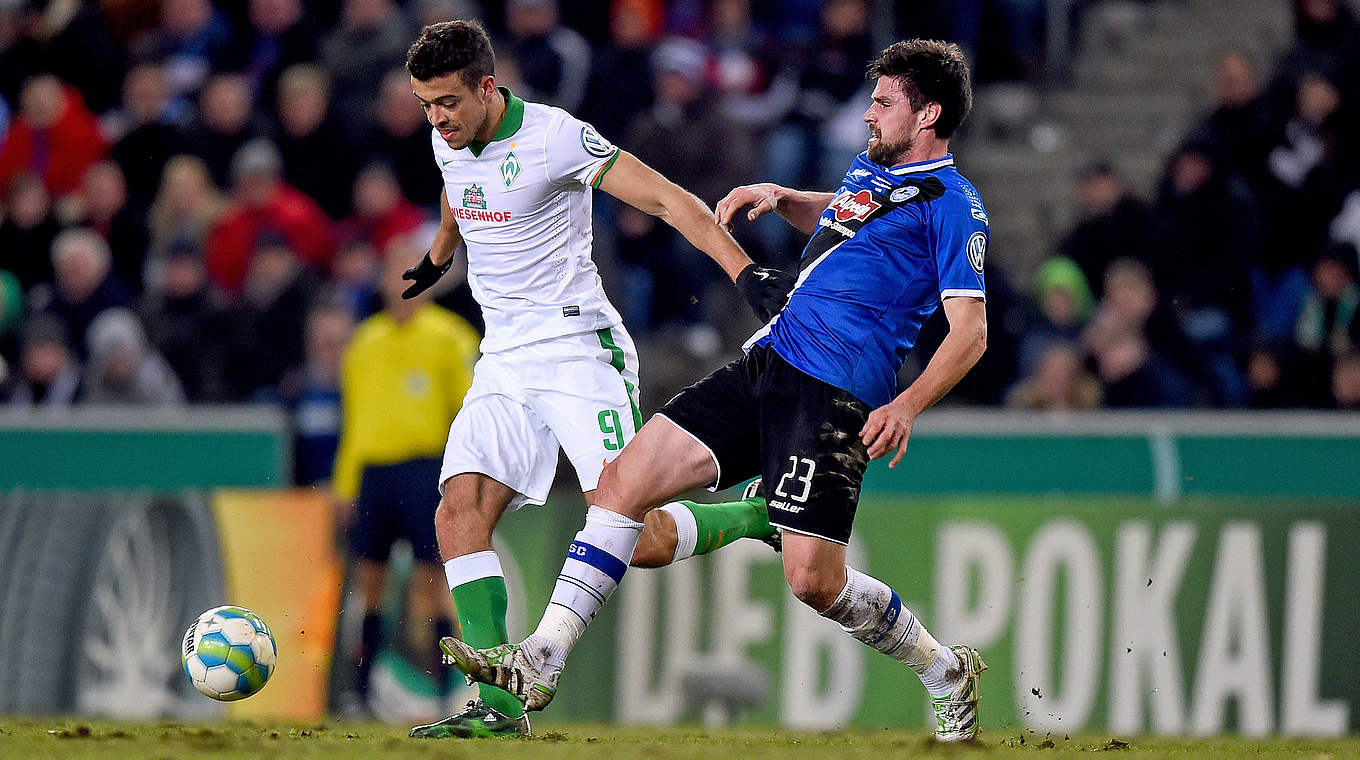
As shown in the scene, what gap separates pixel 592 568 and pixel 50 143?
8.72 meters

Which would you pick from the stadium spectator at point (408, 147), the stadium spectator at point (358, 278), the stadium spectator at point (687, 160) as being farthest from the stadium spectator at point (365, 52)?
the stadium spectator at point (687, 160)

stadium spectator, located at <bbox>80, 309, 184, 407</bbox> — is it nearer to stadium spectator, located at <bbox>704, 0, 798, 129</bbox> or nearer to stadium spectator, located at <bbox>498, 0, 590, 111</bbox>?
stadium spectator, located at <bbox>498, 0, 590, 111</bbox>

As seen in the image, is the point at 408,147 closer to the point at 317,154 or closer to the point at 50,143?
the point at 317,154

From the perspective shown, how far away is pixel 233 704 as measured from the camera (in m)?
9.56

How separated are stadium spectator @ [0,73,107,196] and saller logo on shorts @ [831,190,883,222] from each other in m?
8.58

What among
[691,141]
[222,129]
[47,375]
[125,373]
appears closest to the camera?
[125,373]

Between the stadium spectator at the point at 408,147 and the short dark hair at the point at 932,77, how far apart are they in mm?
6412

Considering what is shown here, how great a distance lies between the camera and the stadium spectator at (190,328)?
12.1m

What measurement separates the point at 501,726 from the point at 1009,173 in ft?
26.9

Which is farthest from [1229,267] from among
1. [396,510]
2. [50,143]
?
[50,143]

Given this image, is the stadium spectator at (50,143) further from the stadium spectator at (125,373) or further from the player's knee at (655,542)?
the player's knee at (655,542)

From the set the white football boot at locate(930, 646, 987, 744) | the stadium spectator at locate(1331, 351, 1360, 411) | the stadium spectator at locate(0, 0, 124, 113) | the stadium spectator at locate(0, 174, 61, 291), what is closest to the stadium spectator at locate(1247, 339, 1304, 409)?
the stadium spectator at locate(1331, 351, 1360, 411)

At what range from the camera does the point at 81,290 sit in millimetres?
12336

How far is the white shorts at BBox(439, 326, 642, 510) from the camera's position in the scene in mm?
6785
